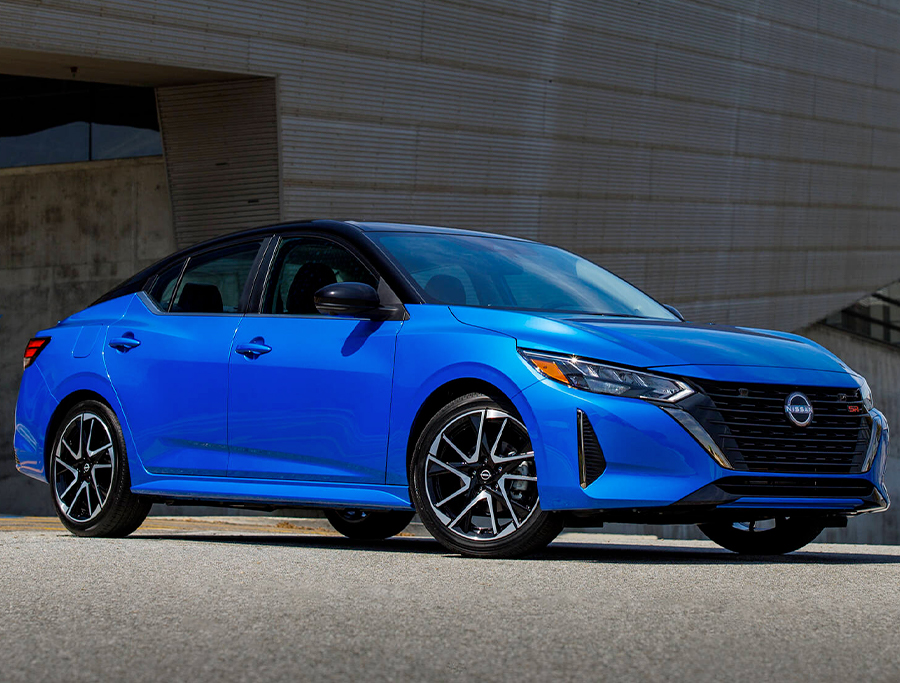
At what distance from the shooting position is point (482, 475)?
228 inches

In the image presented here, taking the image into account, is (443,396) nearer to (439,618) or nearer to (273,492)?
(273,492)

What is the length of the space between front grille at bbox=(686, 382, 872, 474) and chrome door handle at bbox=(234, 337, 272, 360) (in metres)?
2.27

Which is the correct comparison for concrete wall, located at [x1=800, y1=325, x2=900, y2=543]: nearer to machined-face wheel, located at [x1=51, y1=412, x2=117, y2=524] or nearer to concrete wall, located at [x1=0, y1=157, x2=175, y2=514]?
concrete wall, located at [x1=0, y1=157, x2=175, y2=514]

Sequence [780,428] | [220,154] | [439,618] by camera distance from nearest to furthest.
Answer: [439,618] → [780,428] → [220,154]

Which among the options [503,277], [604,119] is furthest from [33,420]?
[604,119]

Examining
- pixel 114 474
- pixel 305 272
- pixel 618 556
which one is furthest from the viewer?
pixel 114 474

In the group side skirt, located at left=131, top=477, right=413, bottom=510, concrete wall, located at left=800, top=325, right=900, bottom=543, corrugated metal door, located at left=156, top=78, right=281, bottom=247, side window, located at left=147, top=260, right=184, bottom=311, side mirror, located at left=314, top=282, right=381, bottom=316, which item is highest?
corrugated metal door, located at left=156, top=78, right=281, bottom=247

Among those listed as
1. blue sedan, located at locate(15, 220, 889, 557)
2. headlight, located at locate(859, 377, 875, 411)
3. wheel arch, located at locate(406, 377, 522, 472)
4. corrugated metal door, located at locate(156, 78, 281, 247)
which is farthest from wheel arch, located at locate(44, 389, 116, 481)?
corrugated metal door, located at locate(156, 78, 281, 247)

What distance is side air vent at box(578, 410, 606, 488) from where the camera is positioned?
5492 mm

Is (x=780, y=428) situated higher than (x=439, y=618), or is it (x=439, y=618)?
(x=780, y=428)

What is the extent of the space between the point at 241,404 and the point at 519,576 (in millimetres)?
2180

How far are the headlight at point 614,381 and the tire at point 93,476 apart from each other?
2896 mm

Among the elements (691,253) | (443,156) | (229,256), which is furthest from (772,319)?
(229,256)

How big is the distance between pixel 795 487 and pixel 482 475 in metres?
1.35
